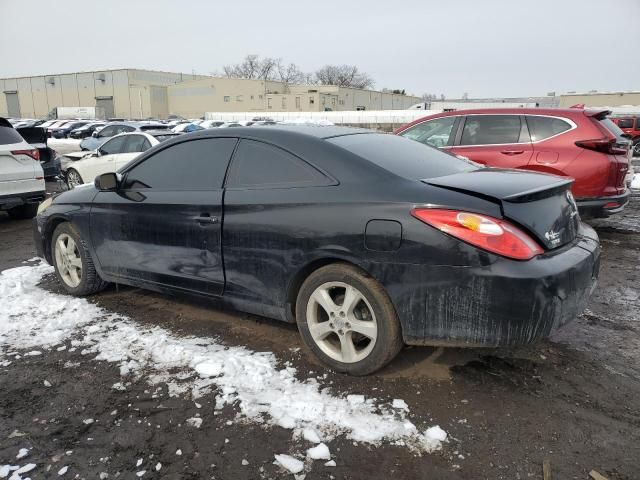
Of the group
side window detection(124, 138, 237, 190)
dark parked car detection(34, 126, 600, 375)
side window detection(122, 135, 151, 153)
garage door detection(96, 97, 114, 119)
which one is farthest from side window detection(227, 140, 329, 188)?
garage door detection(96, 97, 114, 119)

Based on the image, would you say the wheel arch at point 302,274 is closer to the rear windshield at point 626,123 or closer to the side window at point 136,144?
the side window at point 136,144

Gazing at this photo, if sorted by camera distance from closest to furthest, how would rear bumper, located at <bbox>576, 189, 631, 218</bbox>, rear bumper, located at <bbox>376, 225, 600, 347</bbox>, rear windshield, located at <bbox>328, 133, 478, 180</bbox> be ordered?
rear bumper, located at <bbox>376, 225, 600, 347</bbox> < rear windshield, located at <bbox>328, 133, 478, 180</bbox> < rear bumper, located at <bbox>576, 189, 631, 218</bbox>

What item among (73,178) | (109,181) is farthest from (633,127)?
(109,181)

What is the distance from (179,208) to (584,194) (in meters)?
4.85

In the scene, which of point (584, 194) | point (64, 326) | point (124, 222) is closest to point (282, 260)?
point (124, 222)

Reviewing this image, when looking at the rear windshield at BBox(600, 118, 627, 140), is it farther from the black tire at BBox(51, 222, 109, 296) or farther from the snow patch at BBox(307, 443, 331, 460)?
the black tire at BBox(51, 222, 109, 296)

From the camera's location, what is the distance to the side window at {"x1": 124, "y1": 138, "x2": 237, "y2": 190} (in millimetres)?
3803

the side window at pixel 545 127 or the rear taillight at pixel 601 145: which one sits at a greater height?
the side window at pixel 545 127

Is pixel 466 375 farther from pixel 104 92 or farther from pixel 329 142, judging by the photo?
pixel 104 92

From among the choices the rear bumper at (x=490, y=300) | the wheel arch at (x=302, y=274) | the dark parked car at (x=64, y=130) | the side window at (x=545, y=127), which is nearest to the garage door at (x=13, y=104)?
the dark parked car at (x=64, y=130)

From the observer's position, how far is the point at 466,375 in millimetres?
3256

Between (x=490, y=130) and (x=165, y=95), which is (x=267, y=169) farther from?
(x=165, y=95)

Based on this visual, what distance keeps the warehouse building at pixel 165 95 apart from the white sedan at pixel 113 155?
56.9 metres

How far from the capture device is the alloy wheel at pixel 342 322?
3121 mm
